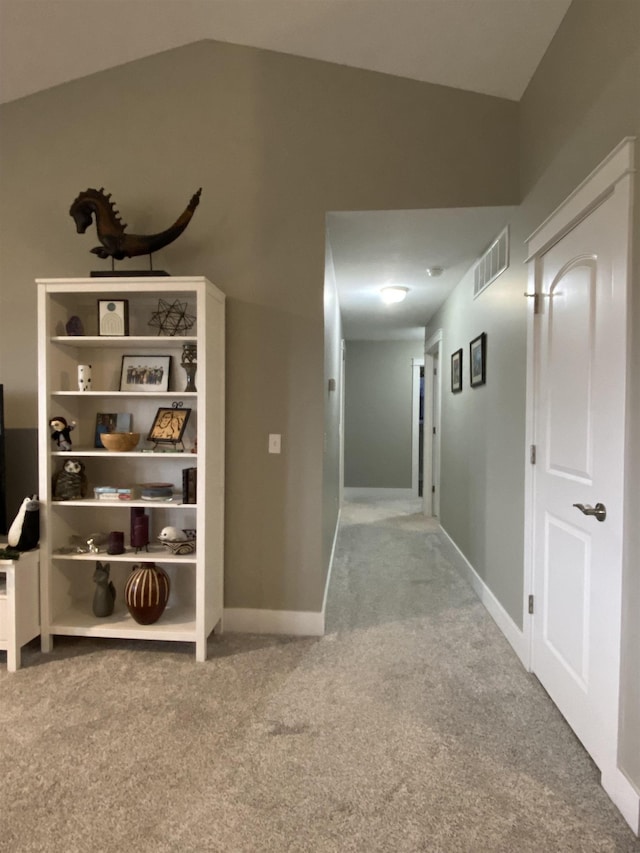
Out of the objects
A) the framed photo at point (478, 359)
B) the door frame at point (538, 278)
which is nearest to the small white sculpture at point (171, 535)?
the door frame at point (538, 278)

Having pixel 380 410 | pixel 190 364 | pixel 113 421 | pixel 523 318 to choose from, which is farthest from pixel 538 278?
pixel 380 410

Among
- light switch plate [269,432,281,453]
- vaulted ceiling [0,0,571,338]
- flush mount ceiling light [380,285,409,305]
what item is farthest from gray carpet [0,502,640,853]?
flush mount ceiling light [380,285,409,305]

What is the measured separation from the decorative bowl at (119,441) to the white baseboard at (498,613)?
220 centimetres

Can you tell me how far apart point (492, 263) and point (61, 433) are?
2.68 meters

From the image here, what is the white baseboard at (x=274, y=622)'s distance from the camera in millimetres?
2615

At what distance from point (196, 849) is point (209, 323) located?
6.54 feet

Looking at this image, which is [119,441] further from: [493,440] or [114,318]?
[493,440]

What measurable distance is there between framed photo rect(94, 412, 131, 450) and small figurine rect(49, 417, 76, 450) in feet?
0.61

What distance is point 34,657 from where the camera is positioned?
2359mm

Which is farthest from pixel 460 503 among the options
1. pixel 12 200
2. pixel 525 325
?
pixel 12 200

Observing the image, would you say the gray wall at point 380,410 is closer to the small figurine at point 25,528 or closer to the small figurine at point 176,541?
the small figurine at point 176,541

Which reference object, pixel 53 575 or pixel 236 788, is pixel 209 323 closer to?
pixel 53 575

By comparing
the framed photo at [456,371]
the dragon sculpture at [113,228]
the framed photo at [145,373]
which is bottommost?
the framed photo at [145,373]

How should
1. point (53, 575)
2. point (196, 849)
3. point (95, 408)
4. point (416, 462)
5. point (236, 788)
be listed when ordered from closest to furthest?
point (196, 849) < point (236, 788) < point (53, 575) < point (95, 408) < point (416, 462)
